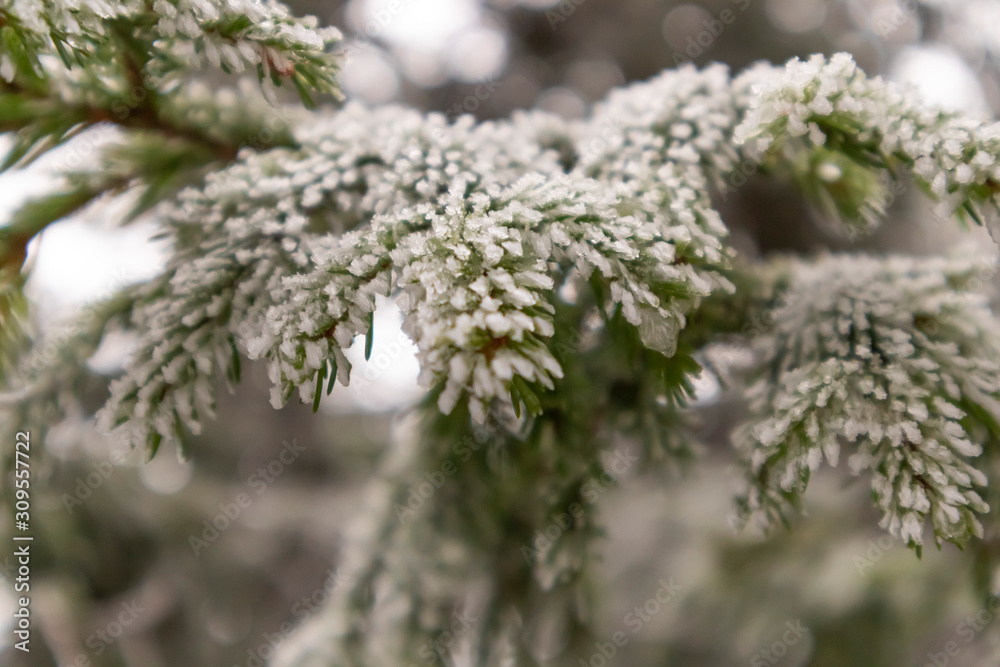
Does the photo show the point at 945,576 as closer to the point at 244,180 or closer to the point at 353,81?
the point at 244,180

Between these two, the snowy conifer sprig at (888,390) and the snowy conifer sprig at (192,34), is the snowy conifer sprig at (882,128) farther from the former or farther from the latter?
the snowy conifer sprig at (192,34)

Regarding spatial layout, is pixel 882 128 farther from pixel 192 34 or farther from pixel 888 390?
pixel 192 34

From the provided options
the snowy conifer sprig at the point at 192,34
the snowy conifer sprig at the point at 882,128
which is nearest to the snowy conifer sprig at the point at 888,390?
the snowy conifer sprig at the point at 882,128

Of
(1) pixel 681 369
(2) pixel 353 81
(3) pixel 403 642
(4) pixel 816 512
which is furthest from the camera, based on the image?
(2) pixel 353 81

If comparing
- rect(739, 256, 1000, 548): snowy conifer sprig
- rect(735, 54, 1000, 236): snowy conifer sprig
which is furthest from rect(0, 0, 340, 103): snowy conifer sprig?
rect(739, 256, 1000, 548): snowy conifer sprig

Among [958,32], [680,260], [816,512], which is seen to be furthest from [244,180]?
[958,32]

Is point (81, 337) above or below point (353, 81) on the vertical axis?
above

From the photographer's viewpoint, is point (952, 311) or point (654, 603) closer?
point (952, 311)
